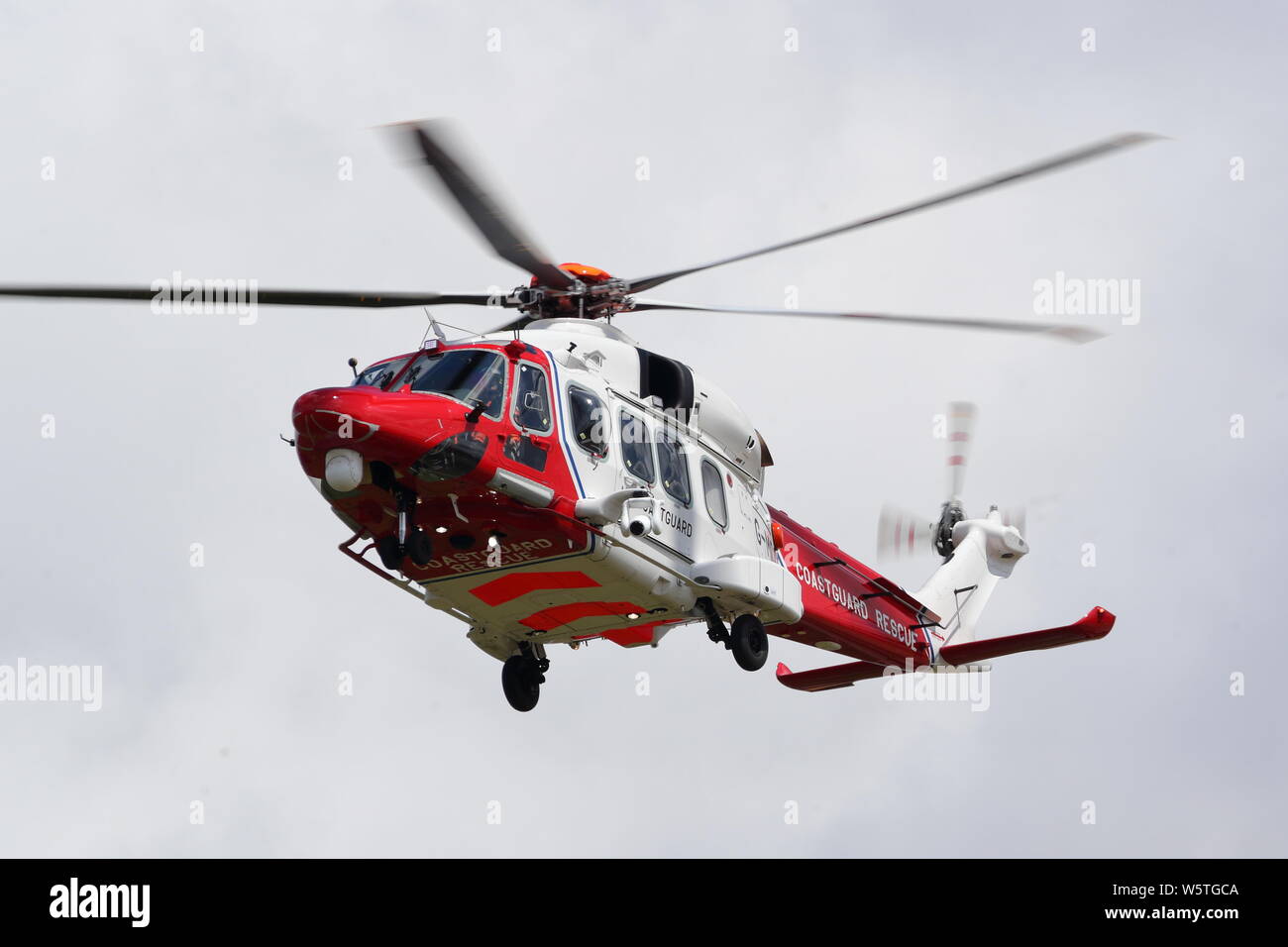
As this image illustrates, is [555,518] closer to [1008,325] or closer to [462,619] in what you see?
[462,619]

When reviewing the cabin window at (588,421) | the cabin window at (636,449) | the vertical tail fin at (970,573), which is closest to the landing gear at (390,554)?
the cabin window at (588,421)

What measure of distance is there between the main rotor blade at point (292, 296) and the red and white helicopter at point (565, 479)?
0.07 ft

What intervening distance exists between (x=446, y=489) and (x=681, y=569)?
10.4ft

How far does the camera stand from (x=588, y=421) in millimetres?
18344

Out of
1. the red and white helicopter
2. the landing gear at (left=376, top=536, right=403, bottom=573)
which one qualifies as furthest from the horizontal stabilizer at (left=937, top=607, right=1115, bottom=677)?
the landing gear at (left=376, top=536, right=403, bottom=573)

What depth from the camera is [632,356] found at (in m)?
19.7

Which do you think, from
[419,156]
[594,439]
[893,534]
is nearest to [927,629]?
[893,534]

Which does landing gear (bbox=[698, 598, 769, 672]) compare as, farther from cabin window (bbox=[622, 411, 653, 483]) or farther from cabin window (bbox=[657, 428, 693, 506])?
cabin window (bbox=[622, 411, 653, 483])

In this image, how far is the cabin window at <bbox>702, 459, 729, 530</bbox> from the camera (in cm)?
1991

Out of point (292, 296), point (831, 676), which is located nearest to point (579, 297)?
point (292, 296)

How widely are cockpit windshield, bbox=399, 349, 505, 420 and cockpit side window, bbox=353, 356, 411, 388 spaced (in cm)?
18

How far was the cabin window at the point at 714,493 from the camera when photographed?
19906mm

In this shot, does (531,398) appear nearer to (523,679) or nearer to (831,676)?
(523,679)

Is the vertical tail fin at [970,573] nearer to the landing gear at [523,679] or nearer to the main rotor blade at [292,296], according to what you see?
the landing gear at [523,679]
